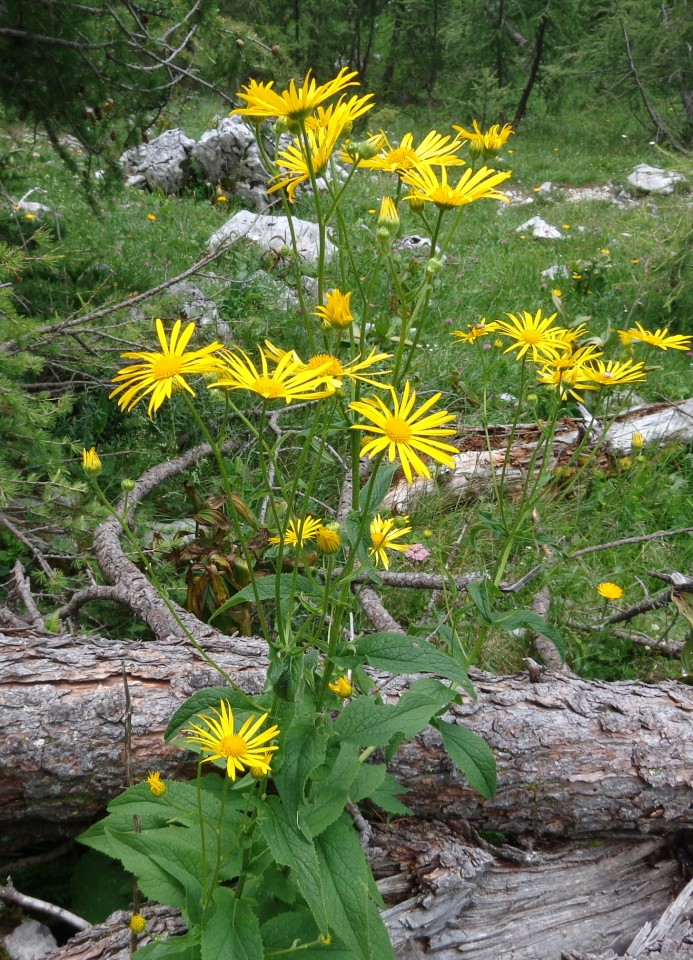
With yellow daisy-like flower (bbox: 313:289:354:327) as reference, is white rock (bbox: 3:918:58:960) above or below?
below

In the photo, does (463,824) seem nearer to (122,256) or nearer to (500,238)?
(122,256)

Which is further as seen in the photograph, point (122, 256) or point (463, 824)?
point (122, 256)

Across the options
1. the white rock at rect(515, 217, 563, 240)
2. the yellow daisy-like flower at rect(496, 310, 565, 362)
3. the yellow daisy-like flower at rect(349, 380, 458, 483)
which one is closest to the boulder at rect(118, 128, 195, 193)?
the white rock at rect(515, 217, 563, 240)

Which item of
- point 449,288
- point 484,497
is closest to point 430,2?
point 449,288

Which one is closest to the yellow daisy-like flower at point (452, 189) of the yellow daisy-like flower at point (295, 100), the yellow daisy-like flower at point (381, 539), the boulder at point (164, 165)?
the yellow daisy-like flower at point (295, 100)

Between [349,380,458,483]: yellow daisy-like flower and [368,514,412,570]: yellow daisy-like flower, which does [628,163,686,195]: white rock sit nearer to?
[368,514,412,570]: yellow daisy-like flower

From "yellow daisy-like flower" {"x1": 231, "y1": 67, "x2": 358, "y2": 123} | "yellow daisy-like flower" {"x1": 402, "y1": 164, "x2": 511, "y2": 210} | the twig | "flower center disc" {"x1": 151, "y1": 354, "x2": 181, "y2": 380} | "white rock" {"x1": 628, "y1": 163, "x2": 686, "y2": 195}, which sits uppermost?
"white rock" {"x1": 628, "y1": 163, "x2": 686, "y2": 195}

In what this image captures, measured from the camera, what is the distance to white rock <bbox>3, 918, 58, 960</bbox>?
54.5 inches

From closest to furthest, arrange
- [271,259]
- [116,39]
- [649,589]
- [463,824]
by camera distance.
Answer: [463,824] → [649,589] → [116,39] → [271,259]

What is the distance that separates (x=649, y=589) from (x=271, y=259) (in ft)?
9.11

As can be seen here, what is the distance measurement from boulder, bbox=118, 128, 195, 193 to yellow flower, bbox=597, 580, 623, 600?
18.1 feet

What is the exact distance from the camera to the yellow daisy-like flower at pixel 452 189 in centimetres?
111

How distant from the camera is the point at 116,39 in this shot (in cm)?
316

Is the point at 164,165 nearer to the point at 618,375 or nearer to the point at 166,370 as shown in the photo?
the point at 618,375
